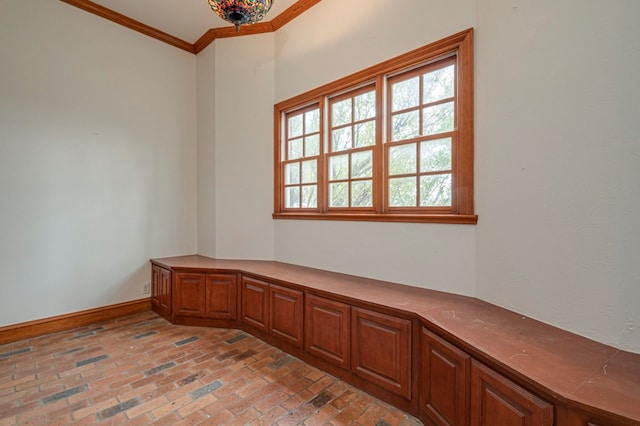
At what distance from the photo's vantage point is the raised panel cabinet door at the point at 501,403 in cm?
110

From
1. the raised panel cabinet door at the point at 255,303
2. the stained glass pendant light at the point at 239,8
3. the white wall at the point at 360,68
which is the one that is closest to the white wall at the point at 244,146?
the white wall at the point at 360,68

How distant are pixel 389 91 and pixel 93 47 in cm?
340

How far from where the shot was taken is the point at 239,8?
231 centimetres

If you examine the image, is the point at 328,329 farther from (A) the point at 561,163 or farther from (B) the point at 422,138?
(A) the point at 561,163

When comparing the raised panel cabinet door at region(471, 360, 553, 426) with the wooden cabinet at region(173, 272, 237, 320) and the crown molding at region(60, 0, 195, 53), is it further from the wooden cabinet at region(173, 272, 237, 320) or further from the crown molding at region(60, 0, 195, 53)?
the crown molding at region(60, 0, 195, 53)

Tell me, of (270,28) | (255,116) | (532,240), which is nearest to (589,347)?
(532,240)

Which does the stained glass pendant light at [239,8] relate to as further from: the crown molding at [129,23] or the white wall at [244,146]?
the crown molding at [129,23]

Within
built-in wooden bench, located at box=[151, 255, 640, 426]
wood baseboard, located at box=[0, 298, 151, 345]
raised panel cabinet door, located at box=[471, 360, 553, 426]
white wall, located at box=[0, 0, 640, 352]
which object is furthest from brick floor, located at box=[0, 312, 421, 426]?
white wall, located at box=[0, 0, 640, 352]

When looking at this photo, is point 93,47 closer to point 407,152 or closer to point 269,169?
point 269,169

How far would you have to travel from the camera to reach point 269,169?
357 centimetres

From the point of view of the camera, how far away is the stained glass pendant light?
228 centimetres

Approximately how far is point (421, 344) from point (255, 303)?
1.71 metres

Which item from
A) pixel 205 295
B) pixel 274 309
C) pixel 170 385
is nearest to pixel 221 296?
pixel 205 295

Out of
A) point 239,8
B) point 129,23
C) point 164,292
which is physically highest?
point 129,23
